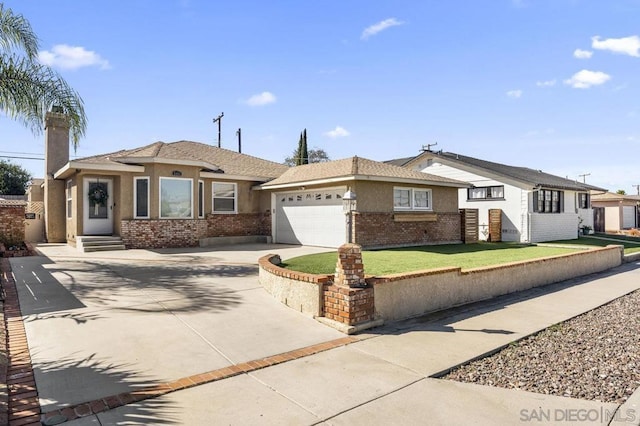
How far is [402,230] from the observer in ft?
50.9

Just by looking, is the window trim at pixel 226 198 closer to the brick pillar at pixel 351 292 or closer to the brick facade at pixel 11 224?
the brick facade at pixel 11 224

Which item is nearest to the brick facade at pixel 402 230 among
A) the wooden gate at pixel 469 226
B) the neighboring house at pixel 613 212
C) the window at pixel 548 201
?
the wooden gate at pixel 469 226

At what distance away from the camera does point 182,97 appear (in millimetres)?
16891

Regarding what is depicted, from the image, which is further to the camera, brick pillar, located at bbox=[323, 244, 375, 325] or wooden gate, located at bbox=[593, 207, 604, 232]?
wooden gate, located at bbox=[593, 207, 604, 232]

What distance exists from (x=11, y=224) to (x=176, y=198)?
6.01 metres

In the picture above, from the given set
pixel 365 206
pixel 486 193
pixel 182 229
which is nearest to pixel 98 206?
pixel 182 229

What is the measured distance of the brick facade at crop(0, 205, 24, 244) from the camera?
13.8 metres

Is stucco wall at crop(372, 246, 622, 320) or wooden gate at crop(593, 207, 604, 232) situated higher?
wooden gate at crop(593, 207, 604, 232)

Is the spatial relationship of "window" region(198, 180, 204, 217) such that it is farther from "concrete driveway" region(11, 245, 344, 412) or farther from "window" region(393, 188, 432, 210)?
"window" region(393, 188, 432, 210)

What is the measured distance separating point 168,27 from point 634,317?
13.8 m

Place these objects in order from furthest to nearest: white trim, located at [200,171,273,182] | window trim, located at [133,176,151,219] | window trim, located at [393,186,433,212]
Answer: white trim, located at [200,171,273,182]
window trim, located at [393,186,433,212]
window trim, located at [133,176,151,219]

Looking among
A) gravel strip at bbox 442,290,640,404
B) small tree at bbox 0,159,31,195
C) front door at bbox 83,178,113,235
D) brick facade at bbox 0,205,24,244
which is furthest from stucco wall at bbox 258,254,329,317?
small tree at bbox 0,159,31,195

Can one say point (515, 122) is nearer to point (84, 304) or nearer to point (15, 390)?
point (84, 304)

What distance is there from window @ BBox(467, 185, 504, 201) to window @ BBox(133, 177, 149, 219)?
1749 cm
